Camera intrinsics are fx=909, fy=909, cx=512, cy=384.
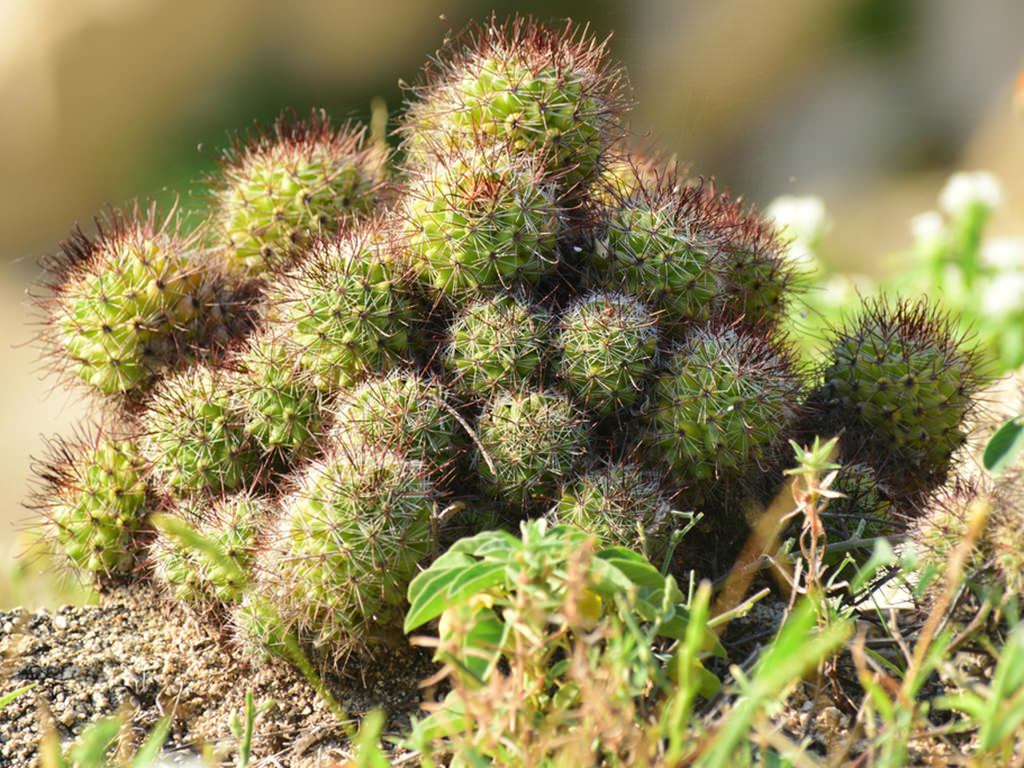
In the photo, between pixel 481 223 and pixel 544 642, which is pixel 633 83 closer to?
pixel 481 223

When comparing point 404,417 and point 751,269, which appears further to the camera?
point 751,269

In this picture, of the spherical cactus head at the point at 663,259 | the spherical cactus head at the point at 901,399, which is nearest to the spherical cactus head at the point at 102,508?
the spherical cactus head at the point at 663,259

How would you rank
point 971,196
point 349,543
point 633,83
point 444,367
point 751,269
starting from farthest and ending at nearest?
1. point 633,83
2. point 971,196
3. point 751,269
4. point 444,367
5. point 349,543

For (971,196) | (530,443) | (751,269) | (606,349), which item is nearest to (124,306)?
(530,443)

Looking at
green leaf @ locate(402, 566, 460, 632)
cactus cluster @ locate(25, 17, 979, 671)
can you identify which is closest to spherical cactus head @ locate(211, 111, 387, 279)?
cactus cluster @ locate(25, 17, 979, 671)

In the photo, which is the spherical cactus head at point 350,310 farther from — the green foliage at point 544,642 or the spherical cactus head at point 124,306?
the green foliage at point 544,642

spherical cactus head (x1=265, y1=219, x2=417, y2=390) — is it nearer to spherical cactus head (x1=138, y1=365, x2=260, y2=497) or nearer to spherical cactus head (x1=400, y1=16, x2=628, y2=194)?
spherical cactus head (x1=138, y1=365, x2=260, y2=497)
